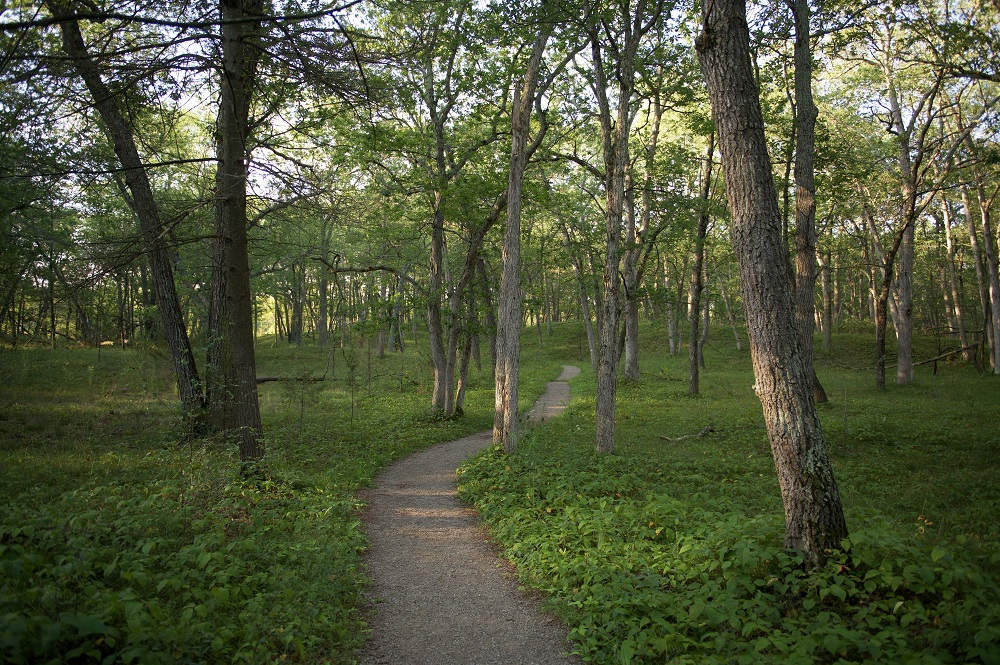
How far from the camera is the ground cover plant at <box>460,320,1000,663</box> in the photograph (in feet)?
11.7

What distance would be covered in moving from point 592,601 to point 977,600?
2.62 metres

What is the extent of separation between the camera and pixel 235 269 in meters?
7.78

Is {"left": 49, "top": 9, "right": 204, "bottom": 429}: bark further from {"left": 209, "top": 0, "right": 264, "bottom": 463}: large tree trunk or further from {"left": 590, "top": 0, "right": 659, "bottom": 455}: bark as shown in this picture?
{"left": 590, "top": 0, "right": 659, "bottom": 455}: bark

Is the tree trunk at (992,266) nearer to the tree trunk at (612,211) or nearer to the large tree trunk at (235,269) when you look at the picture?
the tree trunk at (612,211)

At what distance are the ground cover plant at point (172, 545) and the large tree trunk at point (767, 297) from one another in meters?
3.80

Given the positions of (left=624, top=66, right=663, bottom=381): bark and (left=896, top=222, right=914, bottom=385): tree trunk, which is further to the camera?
(left=896, top=222, right=914, bottom=385): tree trunk

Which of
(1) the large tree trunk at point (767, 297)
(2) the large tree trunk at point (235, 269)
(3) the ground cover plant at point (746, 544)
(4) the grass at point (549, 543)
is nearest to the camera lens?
(4) the grass at point (549, 543)

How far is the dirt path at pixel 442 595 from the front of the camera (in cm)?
419

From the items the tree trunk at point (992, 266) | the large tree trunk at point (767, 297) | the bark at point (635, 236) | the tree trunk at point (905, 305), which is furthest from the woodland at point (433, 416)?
the tree trunk at point (992, 266)

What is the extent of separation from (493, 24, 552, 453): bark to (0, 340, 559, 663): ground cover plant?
2.70m

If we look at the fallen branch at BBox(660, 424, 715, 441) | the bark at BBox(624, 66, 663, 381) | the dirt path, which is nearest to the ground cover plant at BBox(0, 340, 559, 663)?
the dirt path

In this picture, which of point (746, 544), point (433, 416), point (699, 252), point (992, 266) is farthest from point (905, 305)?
point (746, 544)

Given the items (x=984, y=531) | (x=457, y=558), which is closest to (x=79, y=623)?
(x=457, y=558)

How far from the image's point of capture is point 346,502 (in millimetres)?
7246
